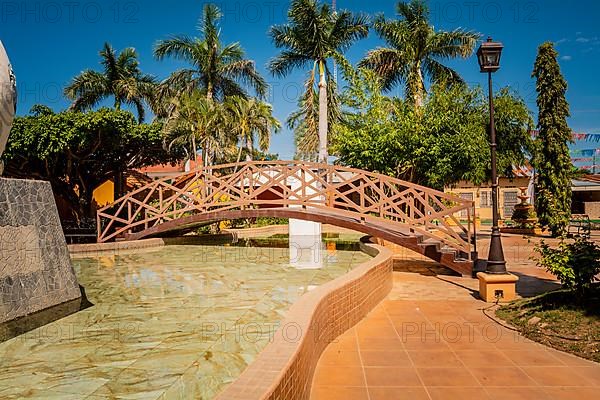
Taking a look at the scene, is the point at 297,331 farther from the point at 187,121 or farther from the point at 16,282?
the point at 187,121

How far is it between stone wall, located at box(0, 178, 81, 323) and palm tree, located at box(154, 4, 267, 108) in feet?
60.0

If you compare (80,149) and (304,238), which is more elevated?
(80,149)

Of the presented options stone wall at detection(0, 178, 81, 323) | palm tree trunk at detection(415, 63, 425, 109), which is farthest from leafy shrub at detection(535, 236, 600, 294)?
palm tree trunk at detection(415, 63, 425, 109)

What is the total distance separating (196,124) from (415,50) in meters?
11.4

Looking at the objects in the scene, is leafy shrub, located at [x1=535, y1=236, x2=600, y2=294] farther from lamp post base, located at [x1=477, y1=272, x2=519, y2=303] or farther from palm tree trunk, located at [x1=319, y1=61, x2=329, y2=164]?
palm tree trunk, located at [x1=319, y1=61, x2=329, y2=164]

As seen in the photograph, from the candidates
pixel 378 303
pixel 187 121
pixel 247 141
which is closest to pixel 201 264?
pixel 378 303

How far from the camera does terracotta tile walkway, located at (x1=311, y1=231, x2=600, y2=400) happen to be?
12.1 ft

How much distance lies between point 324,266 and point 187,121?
12.0 metres

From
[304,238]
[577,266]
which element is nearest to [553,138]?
[304,238]

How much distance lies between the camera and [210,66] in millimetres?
23688

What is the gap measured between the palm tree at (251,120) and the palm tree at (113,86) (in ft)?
20.7

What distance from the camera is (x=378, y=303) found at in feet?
22.1

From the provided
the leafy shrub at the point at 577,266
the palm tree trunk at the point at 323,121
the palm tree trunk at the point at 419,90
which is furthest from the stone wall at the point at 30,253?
the palm tree trunk at the point at 419,90

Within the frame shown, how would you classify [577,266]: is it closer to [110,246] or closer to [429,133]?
[429,133]
